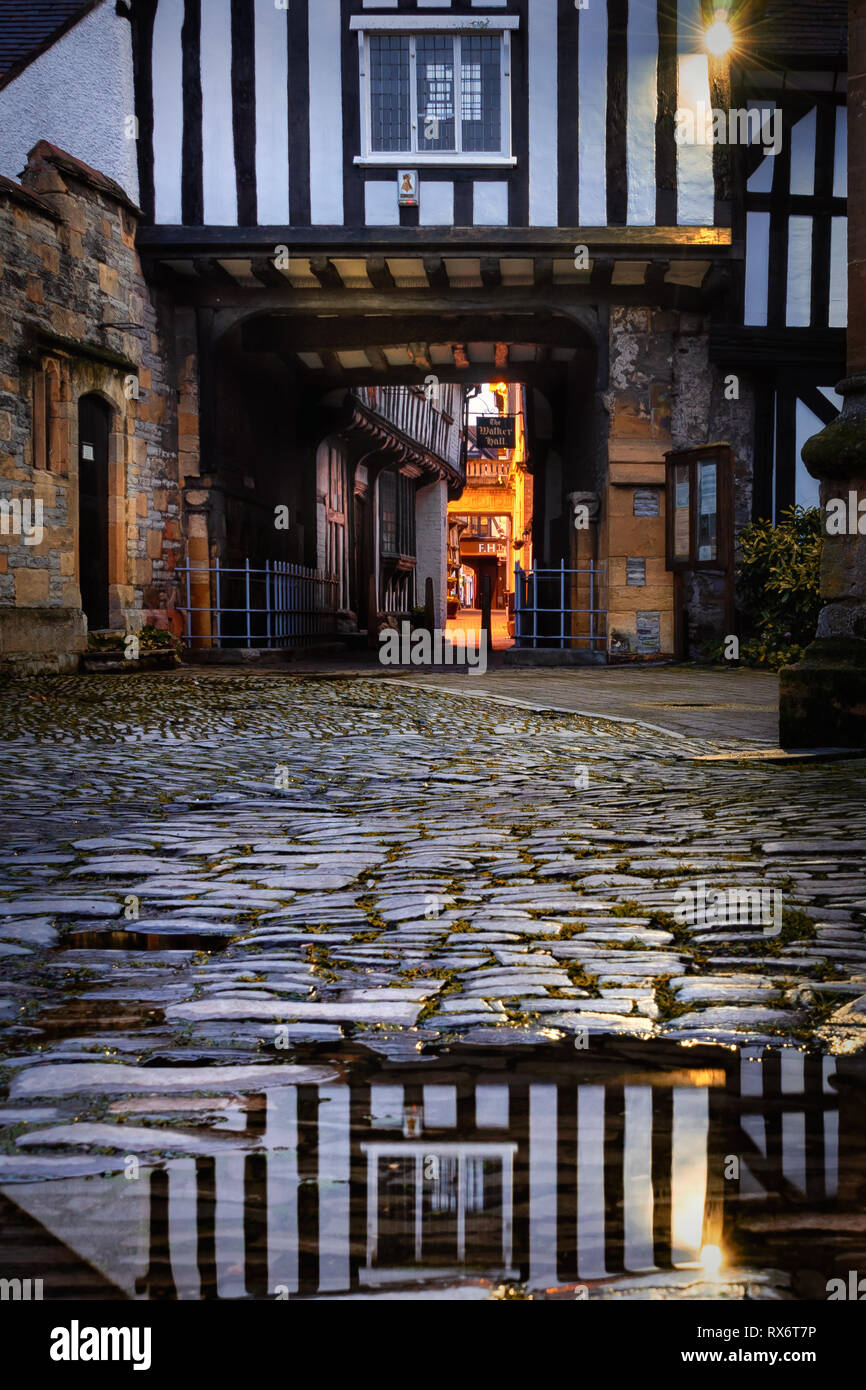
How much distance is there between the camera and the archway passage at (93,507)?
12.5 m

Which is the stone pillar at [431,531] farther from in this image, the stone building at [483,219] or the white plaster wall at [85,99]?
the white plaster wall at [85,99]

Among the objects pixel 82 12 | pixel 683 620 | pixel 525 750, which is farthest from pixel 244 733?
pixel 82 12

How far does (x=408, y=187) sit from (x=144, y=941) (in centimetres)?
1219

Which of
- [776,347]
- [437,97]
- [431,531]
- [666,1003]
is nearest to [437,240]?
[437,97]

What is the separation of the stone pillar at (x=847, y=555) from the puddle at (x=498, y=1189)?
157 inches

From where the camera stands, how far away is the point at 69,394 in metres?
12.0

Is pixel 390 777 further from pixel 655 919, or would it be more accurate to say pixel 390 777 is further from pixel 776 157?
pixel 776 157

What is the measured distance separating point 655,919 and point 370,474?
22899 millimetres

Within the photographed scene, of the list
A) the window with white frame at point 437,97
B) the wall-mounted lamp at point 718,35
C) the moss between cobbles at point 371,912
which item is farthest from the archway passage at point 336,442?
the moss between cobbles at point 371,912

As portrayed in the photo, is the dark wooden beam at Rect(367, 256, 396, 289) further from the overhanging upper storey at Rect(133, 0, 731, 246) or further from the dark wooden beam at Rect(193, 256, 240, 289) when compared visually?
the dark wooden beam at Rect(193, 256, 240, 289)

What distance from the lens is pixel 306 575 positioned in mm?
17891

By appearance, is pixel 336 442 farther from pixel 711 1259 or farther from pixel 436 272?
pixel 711 1259

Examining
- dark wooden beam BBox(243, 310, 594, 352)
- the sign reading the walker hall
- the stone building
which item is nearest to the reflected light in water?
the stone building

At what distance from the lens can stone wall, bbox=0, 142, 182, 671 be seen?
440 inches
